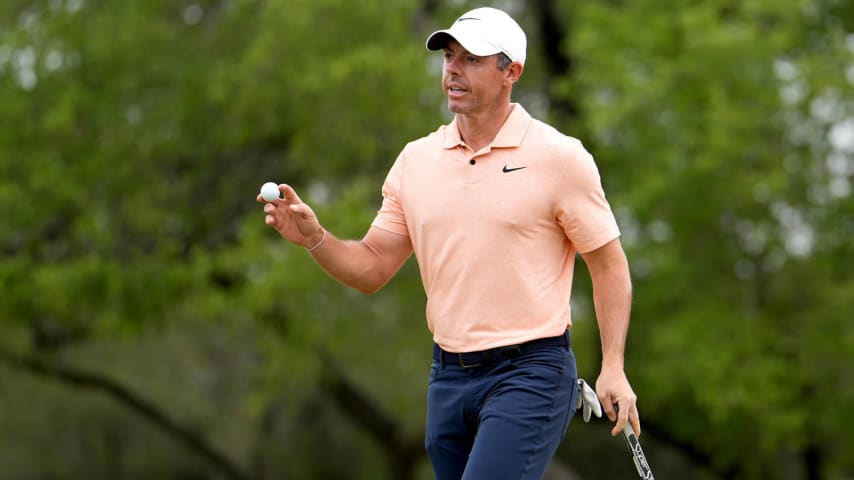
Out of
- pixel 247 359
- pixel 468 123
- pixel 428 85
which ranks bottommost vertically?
pixel 247 359

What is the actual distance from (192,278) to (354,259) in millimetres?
11648

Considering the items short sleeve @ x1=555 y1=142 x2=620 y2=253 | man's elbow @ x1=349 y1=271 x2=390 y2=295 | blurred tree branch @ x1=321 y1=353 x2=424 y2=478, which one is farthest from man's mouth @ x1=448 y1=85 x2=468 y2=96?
blurred tree branch @ x1=321 y1=353 x2=424 y2=478

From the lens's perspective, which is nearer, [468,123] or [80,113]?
[468,123]

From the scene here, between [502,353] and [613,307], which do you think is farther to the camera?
[613,307]

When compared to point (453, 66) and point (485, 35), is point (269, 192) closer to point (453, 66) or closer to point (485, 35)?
point (453, 66)

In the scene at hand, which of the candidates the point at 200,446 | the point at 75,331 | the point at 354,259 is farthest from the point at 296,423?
the point at 354,259

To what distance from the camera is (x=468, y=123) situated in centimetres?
422

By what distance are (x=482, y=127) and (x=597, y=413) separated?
93cm

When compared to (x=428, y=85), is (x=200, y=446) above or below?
below

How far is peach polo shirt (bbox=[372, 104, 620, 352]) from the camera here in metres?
4.07

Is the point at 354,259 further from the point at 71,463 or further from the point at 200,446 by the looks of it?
the point at 71,463

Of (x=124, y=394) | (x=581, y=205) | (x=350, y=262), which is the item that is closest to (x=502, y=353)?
(x=581, y=205)

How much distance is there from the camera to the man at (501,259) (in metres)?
4.06

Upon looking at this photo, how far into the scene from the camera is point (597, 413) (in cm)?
425
